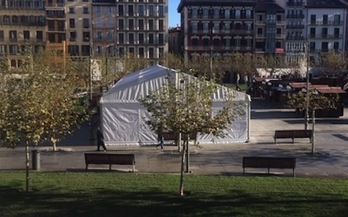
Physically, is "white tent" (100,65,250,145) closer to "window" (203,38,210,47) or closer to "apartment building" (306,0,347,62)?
"window" (203,38,210,47)

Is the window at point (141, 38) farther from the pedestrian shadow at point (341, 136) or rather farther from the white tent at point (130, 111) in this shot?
the white tent at point (130, 111)

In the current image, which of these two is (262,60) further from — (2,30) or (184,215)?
(184,215)

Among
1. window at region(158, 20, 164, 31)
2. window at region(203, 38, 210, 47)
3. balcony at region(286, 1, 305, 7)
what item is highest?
balcony at region(286, 1, 305, 7)

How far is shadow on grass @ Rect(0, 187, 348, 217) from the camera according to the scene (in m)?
12.1

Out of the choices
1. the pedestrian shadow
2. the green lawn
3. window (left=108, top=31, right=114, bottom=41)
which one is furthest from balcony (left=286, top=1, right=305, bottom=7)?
the green lawn

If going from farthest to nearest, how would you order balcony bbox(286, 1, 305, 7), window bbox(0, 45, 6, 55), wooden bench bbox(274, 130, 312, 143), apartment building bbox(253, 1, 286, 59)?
balcony bbox(286, 1, 305, 7) < apartment building bbox(253, 1, 286, 59) < window bbox(0, 45, 6, 55) < wooden bench bbox(274, 130, 312, 143)

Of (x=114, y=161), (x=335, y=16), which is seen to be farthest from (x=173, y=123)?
(x=335, y=16)

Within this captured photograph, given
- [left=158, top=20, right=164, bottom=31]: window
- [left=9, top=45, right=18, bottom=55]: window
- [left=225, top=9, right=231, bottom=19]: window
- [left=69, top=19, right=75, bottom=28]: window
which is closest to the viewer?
[left=9, top=45, right=18, bottom=55]: window

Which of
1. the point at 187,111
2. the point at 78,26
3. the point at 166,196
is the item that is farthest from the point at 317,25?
the point at 166,196

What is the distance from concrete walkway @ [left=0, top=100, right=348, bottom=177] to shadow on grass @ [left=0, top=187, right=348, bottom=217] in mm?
5256

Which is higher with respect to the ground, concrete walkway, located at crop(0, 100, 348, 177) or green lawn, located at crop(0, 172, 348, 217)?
green lawn, located at crop(0, 172, 348, 217)

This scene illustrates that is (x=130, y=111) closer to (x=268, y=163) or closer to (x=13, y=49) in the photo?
(x=268, y=163)

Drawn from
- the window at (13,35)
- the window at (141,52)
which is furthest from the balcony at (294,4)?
the window at (13,35)

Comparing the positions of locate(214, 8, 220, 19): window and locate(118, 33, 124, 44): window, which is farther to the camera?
locate(214, 8, 220, 19): window
